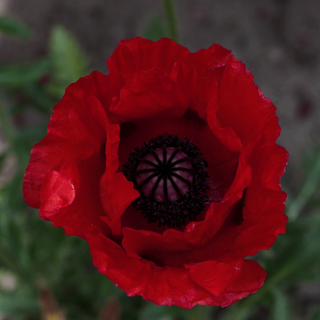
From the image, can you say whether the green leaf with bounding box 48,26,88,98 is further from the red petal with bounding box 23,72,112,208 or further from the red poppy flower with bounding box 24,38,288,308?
the red petal with bounding box 23,72,112,208

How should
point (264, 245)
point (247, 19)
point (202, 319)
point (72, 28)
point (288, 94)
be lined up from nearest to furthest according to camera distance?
point (264, 245) → point (202, 319) → point (288, 94) → point (247, 19) → point (72, 28)

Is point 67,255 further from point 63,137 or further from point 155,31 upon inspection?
point 63,137

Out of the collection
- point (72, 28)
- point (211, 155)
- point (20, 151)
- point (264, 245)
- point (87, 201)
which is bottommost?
point (264, 245)

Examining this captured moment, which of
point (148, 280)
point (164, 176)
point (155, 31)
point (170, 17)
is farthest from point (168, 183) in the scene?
point (155, 31)

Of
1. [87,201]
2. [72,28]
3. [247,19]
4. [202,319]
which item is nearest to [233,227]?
[87,201]

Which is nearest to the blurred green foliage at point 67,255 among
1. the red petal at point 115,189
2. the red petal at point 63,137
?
the red petal at point 115,189

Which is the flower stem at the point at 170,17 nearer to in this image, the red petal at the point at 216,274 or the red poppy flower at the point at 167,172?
the red poppy flower at the point at 167,172

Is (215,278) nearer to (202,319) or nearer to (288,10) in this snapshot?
(202,319)

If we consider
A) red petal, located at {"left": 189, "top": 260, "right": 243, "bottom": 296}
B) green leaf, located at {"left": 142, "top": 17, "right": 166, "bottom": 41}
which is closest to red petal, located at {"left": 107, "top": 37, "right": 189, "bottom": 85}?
red petal, located at {"left": 189, "top": 260, "right": 243, "bottom": 296}
